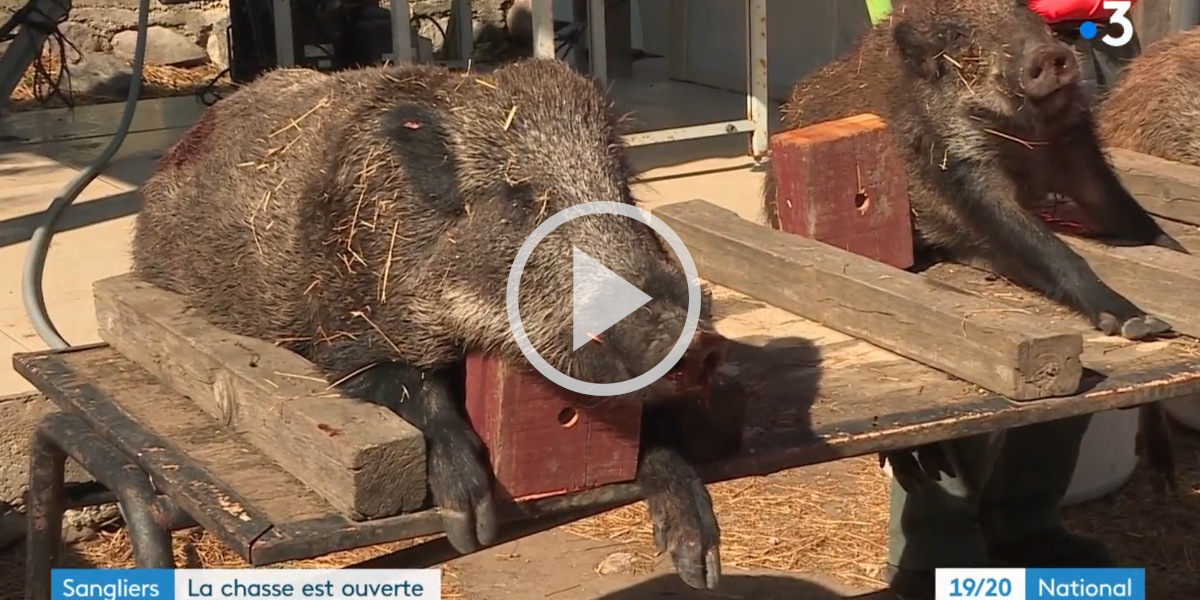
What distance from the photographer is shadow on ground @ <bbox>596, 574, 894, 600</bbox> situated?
13.9 ft

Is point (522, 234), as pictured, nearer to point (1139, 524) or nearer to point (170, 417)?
point (170, 417)

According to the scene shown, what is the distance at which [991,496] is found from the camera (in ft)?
12.5

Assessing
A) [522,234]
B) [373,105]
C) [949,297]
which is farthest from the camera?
[949,297]

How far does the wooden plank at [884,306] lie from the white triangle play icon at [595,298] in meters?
0.76

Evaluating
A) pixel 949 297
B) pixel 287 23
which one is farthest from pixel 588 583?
pixel 287 23

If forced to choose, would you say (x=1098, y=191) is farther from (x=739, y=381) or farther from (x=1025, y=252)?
(x=739, y=381)

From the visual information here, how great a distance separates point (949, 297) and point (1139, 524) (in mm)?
1943

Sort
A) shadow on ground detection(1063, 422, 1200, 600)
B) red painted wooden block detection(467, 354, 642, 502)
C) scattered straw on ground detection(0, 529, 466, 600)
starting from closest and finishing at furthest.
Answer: red painted wooden block detection(467, 354, 642, 502), scattered straw on ground detection(0, 529, 466, 600), shadow on ground detection(1063, 422, 1200, 600)

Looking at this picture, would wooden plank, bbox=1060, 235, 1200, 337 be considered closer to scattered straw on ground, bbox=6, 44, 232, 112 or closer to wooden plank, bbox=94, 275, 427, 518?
wooden plank, bbox=94, 275, 427, 518

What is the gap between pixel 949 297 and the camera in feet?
10.2

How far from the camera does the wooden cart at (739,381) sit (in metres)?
2.31

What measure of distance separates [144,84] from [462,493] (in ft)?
27.0

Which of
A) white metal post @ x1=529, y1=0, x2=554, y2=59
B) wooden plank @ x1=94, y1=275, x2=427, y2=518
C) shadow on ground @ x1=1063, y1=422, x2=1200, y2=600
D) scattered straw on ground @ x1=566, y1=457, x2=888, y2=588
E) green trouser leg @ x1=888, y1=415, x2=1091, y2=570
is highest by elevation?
white metal post @ x1=529, y1=0, x2=554, y2=59
